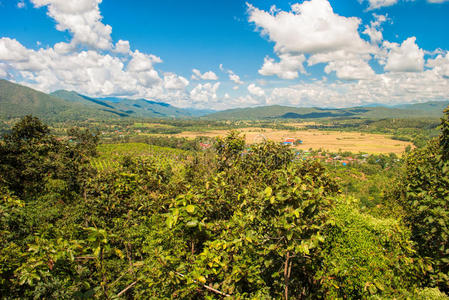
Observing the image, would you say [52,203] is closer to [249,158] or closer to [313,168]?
[249,158]

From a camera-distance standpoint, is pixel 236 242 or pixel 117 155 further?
pixel 117 155

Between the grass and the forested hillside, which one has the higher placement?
the forested hillside

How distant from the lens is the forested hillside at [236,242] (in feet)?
12.9

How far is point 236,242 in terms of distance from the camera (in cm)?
453

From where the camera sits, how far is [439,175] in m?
7.34

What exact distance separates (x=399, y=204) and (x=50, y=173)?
41731 millimetres

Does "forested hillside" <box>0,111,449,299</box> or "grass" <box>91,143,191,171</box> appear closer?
"forested hillside" <box>0,111,449,299</box>

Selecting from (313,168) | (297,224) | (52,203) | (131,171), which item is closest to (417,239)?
(313,168)

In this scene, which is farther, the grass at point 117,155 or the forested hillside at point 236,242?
the grass at point 117,155

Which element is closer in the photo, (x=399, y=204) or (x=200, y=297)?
(x=200, y=297)

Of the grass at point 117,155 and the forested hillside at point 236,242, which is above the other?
the forested hillside at point 236,242

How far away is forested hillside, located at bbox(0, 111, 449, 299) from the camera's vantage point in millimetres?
3928

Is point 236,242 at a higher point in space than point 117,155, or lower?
higher

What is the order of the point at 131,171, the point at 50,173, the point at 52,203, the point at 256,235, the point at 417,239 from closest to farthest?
the point at 256,235, the point at 417,239, the point at 131,171, the point at 52,203, the point at 50,173
